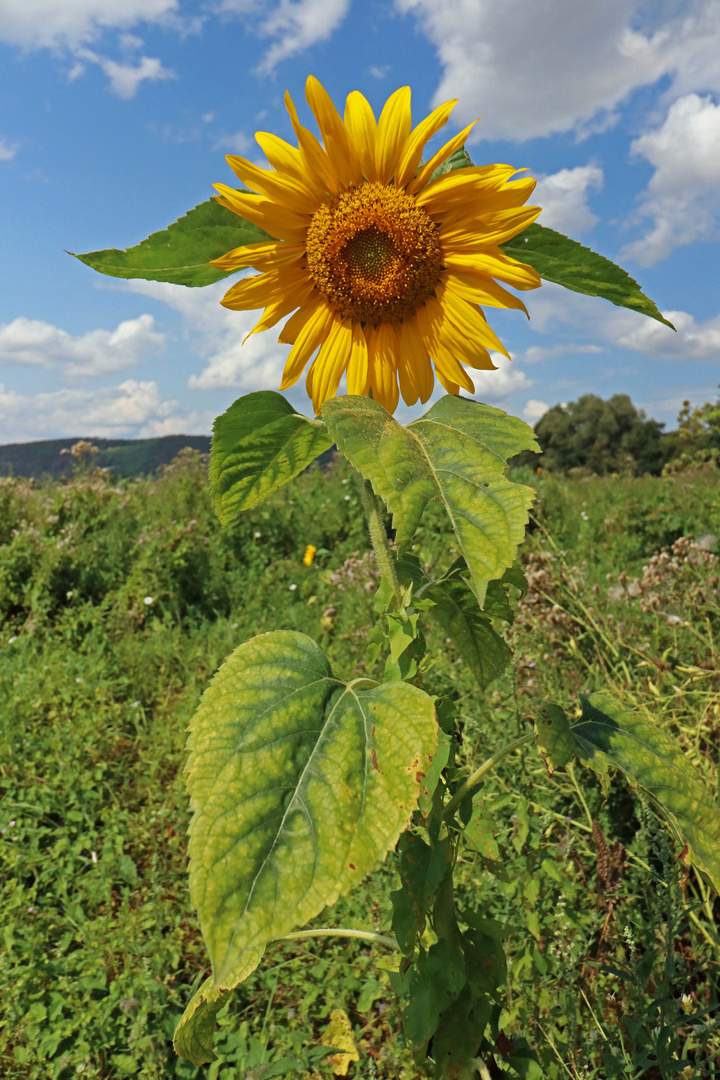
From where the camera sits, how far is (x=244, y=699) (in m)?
0.90

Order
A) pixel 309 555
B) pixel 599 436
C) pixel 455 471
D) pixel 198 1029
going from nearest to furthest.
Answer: pixel 455 471 < pixel 198 1029 < pixel 309 555 < pixel 599 436

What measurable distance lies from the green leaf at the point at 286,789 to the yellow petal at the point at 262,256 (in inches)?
23.7

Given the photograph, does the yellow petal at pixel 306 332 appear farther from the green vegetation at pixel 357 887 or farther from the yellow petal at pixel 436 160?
the green vegetation at pixel 357 887

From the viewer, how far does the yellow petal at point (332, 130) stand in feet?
3.54

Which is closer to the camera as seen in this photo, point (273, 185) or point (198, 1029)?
point (273, 185)

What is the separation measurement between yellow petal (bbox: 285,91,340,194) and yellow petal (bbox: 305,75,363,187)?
0.04 ft

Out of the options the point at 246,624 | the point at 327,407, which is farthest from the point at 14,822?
the point at 327,407

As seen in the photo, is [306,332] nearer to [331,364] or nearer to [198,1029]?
[331,364]

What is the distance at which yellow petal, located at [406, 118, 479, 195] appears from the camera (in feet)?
3.44

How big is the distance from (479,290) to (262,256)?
364 millimetres

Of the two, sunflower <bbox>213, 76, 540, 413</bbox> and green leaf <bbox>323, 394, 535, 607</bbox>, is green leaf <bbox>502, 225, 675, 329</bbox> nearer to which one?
sunflower <bbox>213, 76, 540, 413</bbox>

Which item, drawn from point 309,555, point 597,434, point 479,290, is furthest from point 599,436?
point 479,290

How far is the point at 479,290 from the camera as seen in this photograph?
1.15 meters

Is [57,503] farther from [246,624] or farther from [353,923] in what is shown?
[353,923]
